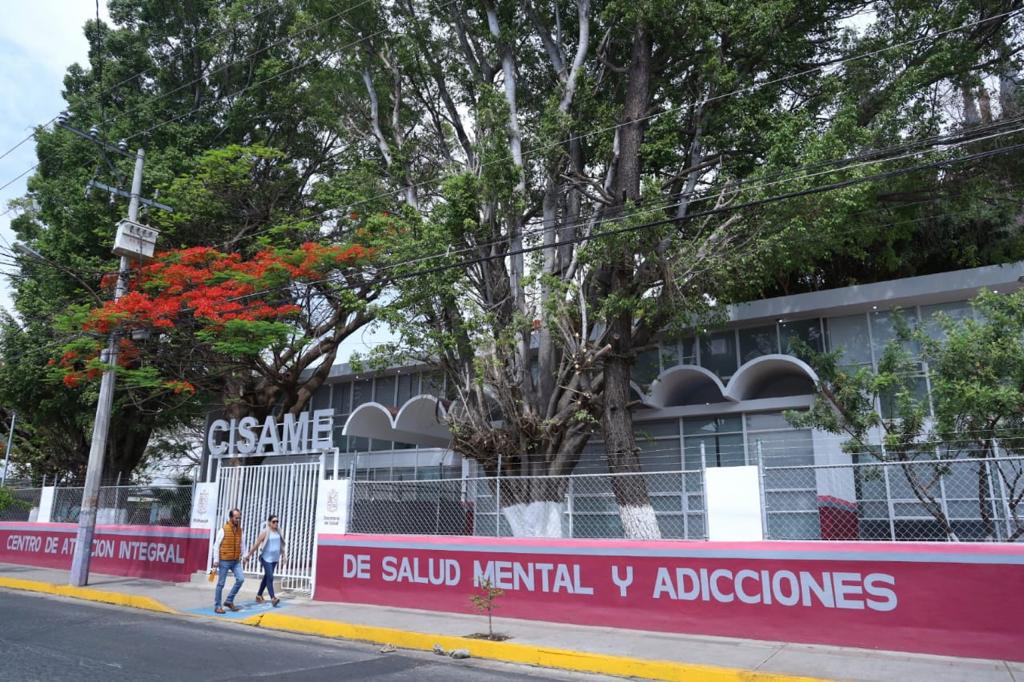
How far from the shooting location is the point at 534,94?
19.8m

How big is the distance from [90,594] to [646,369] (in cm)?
1336

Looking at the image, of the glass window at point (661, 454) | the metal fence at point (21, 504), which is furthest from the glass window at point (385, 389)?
the metal fence at point (21, 504)

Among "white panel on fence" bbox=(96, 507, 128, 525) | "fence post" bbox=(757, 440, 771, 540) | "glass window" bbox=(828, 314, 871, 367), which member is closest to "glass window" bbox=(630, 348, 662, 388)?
"glass window" bbox=(828, 314, 871, 367)

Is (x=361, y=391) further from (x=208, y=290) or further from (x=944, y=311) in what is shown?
(x=944, y=311)

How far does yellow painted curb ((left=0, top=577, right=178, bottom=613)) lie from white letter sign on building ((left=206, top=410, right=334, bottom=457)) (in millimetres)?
3366

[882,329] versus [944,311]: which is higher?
[944,311]

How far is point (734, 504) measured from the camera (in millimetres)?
9883

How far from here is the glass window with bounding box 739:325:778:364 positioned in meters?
18.5

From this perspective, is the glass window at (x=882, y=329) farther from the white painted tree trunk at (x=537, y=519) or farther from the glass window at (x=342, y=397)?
the glass window at (x=342, y=397)

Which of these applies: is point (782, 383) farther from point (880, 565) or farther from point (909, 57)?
point (880, 565)

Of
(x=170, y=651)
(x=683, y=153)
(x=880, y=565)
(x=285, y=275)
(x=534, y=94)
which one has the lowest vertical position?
(x=170, y=651)

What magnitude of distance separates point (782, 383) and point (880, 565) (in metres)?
9.99

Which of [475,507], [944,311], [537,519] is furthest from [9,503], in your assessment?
[944,311]

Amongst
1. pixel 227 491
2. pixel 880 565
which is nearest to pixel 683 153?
pixel 880 565
